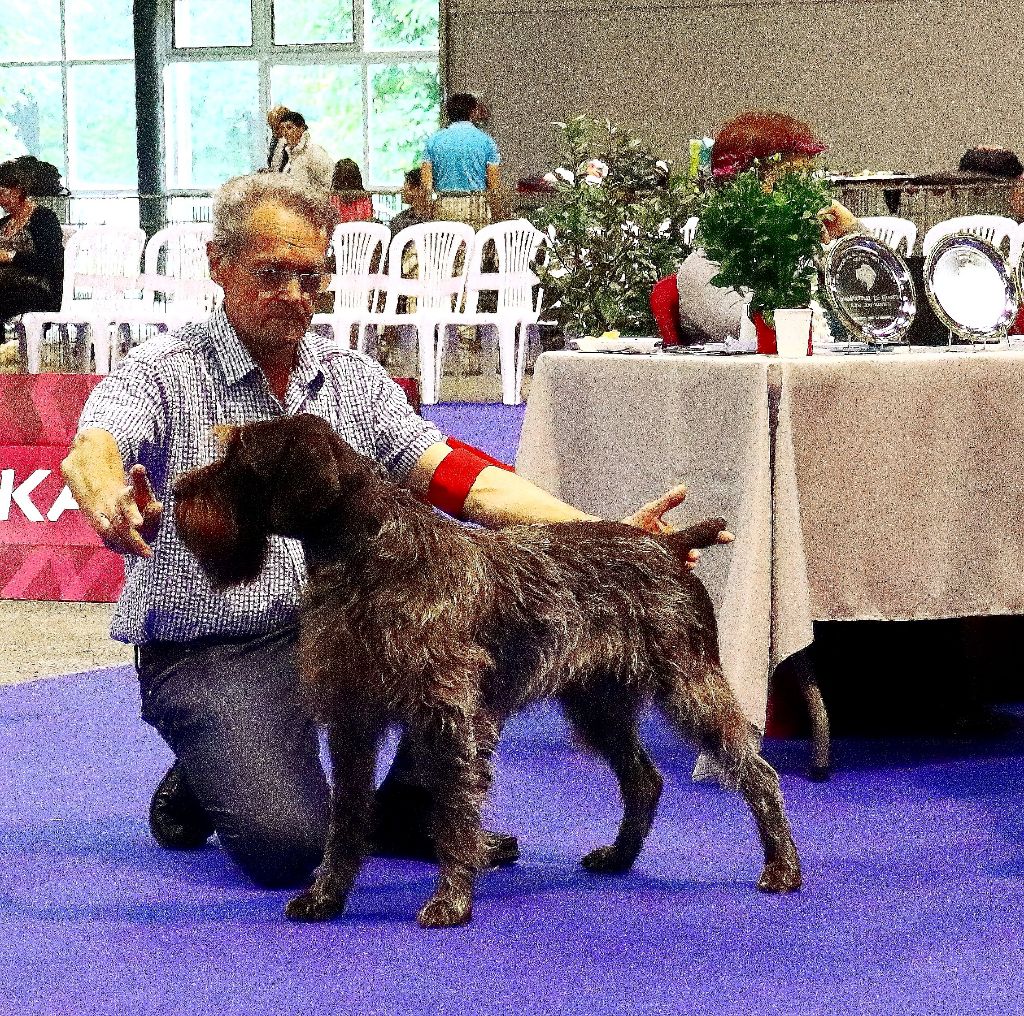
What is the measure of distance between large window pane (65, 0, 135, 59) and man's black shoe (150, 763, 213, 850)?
18.4 m

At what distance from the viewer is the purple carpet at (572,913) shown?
2.44m

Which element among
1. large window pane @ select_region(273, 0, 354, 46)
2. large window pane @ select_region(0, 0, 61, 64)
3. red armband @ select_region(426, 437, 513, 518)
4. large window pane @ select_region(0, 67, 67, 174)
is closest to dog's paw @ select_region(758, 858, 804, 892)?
red armband @ select_region(426, 437, 513, 518)

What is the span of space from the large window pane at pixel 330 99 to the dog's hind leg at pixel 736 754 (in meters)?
17.1

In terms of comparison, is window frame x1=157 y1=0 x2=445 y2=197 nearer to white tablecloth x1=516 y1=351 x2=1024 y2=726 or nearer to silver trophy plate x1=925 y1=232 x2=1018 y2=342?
silver trophy plate x1=925 y1=232 x2=1018 y2=342

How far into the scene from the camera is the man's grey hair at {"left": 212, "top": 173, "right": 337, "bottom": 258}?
113 inches

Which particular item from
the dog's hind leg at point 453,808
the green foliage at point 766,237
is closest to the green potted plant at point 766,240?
the green foliage at point 766,237

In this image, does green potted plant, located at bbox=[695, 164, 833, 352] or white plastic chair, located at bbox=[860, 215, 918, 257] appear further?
white plastic chair, located at bbox=[860, 215, 918, 257]

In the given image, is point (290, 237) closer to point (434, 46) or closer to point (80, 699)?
point (80, 699)

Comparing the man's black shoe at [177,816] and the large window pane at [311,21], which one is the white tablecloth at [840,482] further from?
the large window pane at [311,21]

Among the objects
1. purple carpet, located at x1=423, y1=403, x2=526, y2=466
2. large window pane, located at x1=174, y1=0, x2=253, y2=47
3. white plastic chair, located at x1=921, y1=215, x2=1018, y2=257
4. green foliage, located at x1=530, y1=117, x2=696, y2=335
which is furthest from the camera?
large window pane, located at x1=174, y1=0, x2=253, y2=47

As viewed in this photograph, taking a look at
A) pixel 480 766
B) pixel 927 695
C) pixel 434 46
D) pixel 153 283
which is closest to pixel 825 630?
pixel 927 695

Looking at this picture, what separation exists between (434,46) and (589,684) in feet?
55.4

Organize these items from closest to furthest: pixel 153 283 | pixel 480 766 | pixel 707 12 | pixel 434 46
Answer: pixel 480 766 < pixel 153 283 < pixel 707 12 < pixel 434 46

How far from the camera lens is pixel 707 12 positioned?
16.6m
